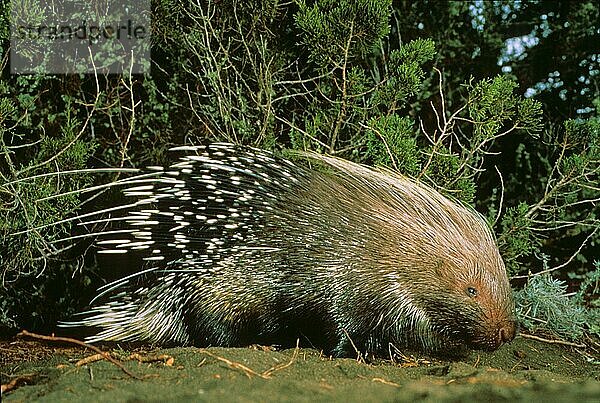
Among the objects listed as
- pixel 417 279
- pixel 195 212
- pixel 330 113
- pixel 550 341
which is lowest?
pixel 550 341

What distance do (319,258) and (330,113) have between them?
4.72 ft

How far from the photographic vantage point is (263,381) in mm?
2271

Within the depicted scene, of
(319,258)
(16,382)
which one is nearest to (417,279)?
(319,258)

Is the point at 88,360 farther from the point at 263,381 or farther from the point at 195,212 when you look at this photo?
the point at 195,212

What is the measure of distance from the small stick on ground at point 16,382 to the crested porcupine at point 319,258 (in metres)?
1.09

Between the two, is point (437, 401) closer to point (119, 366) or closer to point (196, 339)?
point (119, 366)

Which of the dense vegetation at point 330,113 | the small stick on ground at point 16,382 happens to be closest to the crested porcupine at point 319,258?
the dense vegetation at point 330,113

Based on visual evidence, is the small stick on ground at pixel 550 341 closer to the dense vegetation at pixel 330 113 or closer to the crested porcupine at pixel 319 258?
the dense vegetation at pixel 330 113

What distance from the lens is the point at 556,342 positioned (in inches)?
167

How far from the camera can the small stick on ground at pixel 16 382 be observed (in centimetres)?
222

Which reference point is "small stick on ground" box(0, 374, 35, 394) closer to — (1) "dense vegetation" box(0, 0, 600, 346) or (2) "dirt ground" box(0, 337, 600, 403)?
(2) "dirt ground" box(0, 337, 600, 403)

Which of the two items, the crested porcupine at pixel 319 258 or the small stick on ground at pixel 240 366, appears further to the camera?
the crested porcupine at pixel 319 258

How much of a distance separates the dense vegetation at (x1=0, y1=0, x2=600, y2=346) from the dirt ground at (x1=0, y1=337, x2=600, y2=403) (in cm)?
146

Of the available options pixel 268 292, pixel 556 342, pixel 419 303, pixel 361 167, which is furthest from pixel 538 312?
pixel 268 292
